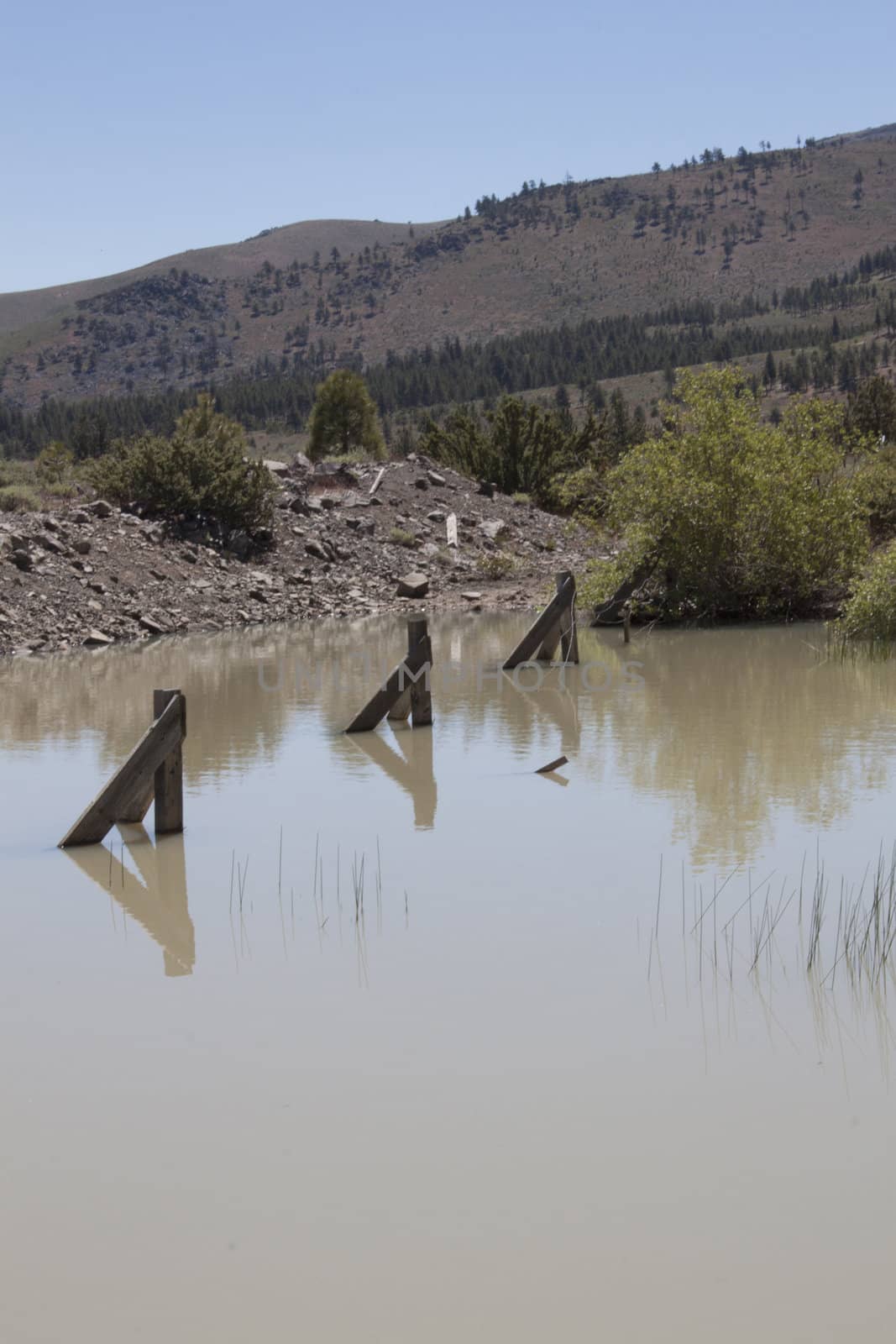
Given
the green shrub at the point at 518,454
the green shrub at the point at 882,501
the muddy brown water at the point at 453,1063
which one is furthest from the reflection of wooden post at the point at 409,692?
the green shrub at the point at 518,454

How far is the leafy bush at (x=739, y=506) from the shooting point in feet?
68.2

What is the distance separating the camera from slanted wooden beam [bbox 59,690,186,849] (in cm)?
926

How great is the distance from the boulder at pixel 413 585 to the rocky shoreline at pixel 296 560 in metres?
0.04

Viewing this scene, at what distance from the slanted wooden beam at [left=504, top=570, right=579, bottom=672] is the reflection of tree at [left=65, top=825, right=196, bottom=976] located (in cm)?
843

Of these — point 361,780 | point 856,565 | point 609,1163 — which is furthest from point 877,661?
point 609,1163

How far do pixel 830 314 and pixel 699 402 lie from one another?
122 m

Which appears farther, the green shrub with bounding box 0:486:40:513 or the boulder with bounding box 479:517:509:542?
the boulder with bounding box 479:517:509:542

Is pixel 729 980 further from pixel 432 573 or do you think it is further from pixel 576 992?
pixel 432 573

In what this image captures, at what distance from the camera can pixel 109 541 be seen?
26547 mm

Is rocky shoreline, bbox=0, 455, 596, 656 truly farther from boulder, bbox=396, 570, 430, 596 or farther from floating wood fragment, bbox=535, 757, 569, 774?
floating wood fragment, bbox=535, 757, 569, 774

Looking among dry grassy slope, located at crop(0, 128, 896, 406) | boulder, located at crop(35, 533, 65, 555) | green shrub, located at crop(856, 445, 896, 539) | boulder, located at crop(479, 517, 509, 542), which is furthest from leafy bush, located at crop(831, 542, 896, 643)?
dry grassy slope, located at crop(0, 128, 896, 406)

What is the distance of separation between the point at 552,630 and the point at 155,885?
32.7ft

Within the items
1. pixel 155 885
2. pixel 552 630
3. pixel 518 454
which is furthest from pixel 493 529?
pixel 155 885

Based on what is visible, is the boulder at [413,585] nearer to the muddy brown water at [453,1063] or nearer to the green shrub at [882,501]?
the green shrub at [882,501]
